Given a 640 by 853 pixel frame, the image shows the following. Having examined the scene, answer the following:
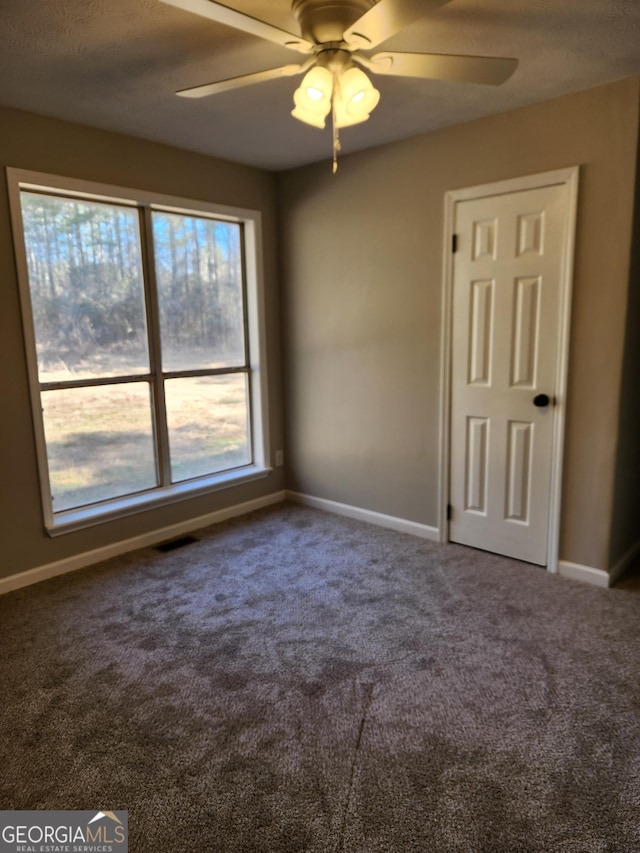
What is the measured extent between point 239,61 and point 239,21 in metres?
0.80

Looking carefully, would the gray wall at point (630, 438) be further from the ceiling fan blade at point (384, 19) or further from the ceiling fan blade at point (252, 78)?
the ceiling fan blade at point (252, 78)

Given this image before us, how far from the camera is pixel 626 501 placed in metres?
3.05

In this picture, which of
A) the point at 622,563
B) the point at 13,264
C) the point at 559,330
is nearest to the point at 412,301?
the point at 559,330

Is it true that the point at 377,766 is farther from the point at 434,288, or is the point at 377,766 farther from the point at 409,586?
the point at 434,288

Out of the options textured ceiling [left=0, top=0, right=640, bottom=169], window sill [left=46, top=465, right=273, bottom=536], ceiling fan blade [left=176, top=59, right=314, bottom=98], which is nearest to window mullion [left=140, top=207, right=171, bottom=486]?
window sill [left=46, top=465, right=273, bottom=536]

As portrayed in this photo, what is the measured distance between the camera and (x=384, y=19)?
4.96 feet

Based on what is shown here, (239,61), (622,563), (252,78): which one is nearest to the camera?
(252,78)

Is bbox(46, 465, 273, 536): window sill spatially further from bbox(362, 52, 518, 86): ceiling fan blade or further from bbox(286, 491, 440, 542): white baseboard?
bbox(362, 52, 518, 86): ceiling fan blade

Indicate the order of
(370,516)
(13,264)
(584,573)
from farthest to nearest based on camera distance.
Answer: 1. (370,516)
2. (584,573)
3. (13,264)

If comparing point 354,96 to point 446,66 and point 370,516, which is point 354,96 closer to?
point 446,66

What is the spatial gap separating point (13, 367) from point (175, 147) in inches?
66.8

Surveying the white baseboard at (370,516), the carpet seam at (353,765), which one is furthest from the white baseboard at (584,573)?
the carpet seam at (353,765)

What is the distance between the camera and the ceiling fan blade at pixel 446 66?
170 cm

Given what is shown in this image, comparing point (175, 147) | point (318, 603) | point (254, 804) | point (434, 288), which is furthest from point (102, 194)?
point (254, 804)
